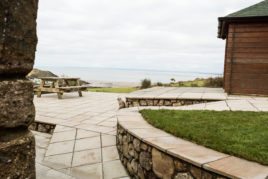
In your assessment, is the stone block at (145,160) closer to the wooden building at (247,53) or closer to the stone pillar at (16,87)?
the stone pillar at (16,87)

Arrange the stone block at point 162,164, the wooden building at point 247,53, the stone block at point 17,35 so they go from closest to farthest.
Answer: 1. the stone block at point 17,35
2. the stone block at point 162,164
3. the wooden building at point 247,53

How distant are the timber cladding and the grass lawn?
14.8 ft

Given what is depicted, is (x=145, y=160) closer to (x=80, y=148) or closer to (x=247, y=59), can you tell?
(x=80, y=148)

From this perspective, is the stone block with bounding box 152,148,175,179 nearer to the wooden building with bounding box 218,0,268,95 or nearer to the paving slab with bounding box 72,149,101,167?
the paving slab with bounding box 72,149,101,167

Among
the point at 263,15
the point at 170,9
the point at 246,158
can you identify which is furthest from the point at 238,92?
the point at 170,9

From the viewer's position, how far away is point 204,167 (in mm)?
2580

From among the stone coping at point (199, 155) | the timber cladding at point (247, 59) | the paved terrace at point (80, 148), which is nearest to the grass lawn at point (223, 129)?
the stone coping at point (199, 155)

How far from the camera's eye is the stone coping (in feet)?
8.01

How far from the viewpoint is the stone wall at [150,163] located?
2.78m

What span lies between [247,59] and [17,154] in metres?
9.73

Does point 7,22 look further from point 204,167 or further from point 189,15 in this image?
point 189,15

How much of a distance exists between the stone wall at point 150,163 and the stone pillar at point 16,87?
175 cm

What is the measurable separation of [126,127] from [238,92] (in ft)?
22.5

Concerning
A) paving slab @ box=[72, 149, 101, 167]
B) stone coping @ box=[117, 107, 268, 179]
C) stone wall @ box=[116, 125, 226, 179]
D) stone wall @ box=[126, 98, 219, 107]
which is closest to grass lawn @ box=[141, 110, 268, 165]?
stone coping @ box=[117, 107, 268, 179]
